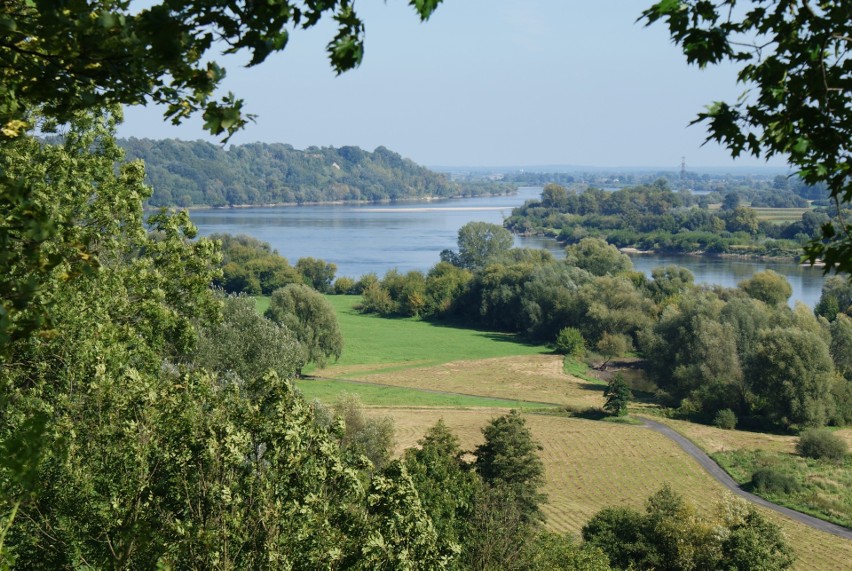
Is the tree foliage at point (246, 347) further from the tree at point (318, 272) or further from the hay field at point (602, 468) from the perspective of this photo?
the tree at point (318, 272)

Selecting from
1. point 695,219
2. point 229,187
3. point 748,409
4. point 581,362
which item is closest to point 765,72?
point 748,409

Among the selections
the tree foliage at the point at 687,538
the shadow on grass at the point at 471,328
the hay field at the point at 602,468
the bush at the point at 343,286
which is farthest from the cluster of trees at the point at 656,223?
the tree foliage at the point at 687,538

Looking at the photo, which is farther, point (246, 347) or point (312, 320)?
point (312, 320)

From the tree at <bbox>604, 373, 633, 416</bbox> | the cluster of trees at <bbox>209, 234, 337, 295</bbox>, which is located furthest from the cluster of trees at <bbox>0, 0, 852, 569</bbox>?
the cluster of trees at <bbox>209, 234, 337, 295</bbox>

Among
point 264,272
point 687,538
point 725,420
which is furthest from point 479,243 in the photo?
point 687,538

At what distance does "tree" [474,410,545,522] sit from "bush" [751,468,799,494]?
10139 mm

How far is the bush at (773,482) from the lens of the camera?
28719 millimetres

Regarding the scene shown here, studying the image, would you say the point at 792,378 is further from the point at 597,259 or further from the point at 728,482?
the point at 597,259

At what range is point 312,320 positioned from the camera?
4709 cm

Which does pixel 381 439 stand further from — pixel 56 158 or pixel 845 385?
pixel 845 385

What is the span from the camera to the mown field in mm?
26828

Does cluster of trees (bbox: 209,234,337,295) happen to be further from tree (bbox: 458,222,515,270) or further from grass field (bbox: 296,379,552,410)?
grass field (bbox: 296,379,552,410)

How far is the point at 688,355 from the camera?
148 ft

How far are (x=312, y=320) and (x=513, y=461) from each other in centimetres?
2576
